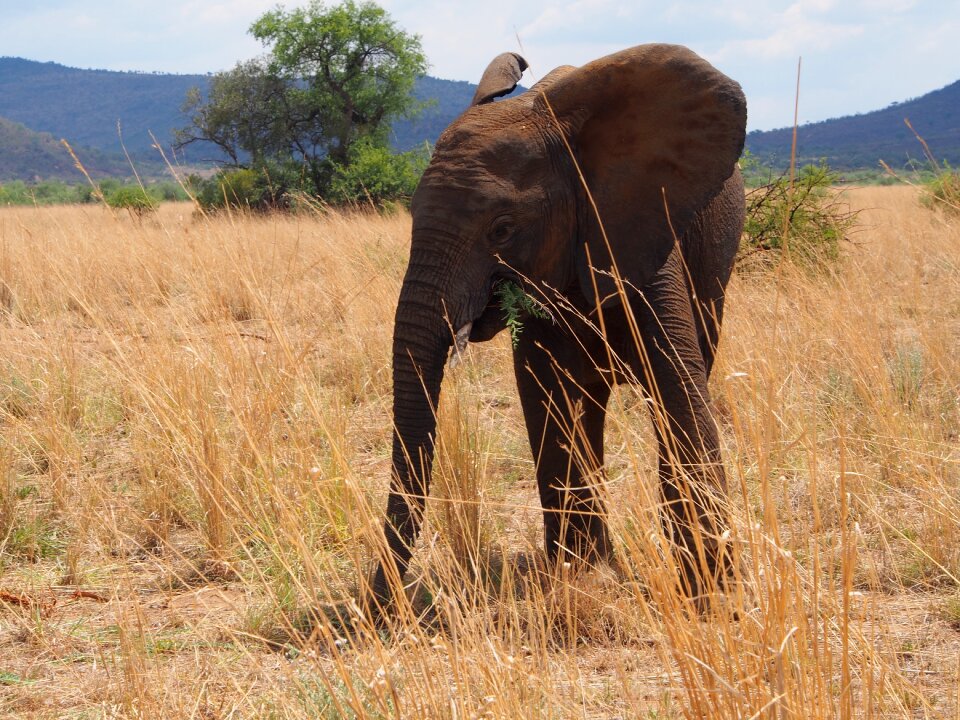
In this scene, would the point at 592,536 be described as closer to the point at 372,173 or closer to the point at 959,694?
the point at 959,694

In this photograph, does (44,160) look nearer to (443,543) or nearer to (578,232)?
(443,543)

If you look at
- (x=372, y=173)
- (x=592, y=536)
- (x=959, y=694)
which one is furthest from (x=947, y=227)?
(x=372, y=173)

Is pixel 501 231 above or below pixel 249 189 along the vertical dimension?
below

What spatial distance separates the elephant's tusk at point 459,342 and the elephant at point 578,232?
11mm

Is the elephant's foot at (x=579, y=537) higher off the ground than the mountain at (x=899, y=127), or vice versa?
the mountain at (x=899, y=127)

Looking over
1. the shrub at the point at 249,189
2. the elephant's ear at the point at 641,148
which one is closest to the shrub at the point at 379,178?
the shrub at the point at 249,189

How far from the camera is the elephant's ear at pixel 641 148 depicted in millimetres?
3549

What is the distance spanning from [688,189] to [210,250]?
20.4ft

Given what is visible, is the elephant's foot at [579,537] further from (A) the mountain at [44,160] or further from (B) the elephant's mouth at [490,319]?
(A) the mountain at [44,160]

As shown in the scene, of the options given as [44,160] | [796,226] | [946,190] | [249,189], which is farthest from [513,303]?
[44,160]

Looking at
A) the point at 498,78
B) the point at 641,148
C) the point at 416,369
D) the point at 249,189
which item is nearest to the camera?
the point at 416,369

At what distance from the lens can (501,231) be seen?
3.40 m

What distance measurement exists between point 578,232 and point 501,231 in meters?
0.37

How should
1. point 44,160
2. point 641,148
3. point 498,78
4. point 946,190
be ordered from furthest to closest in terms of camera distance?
point 44,160, point 946,190, point 498,78, point 641,148
